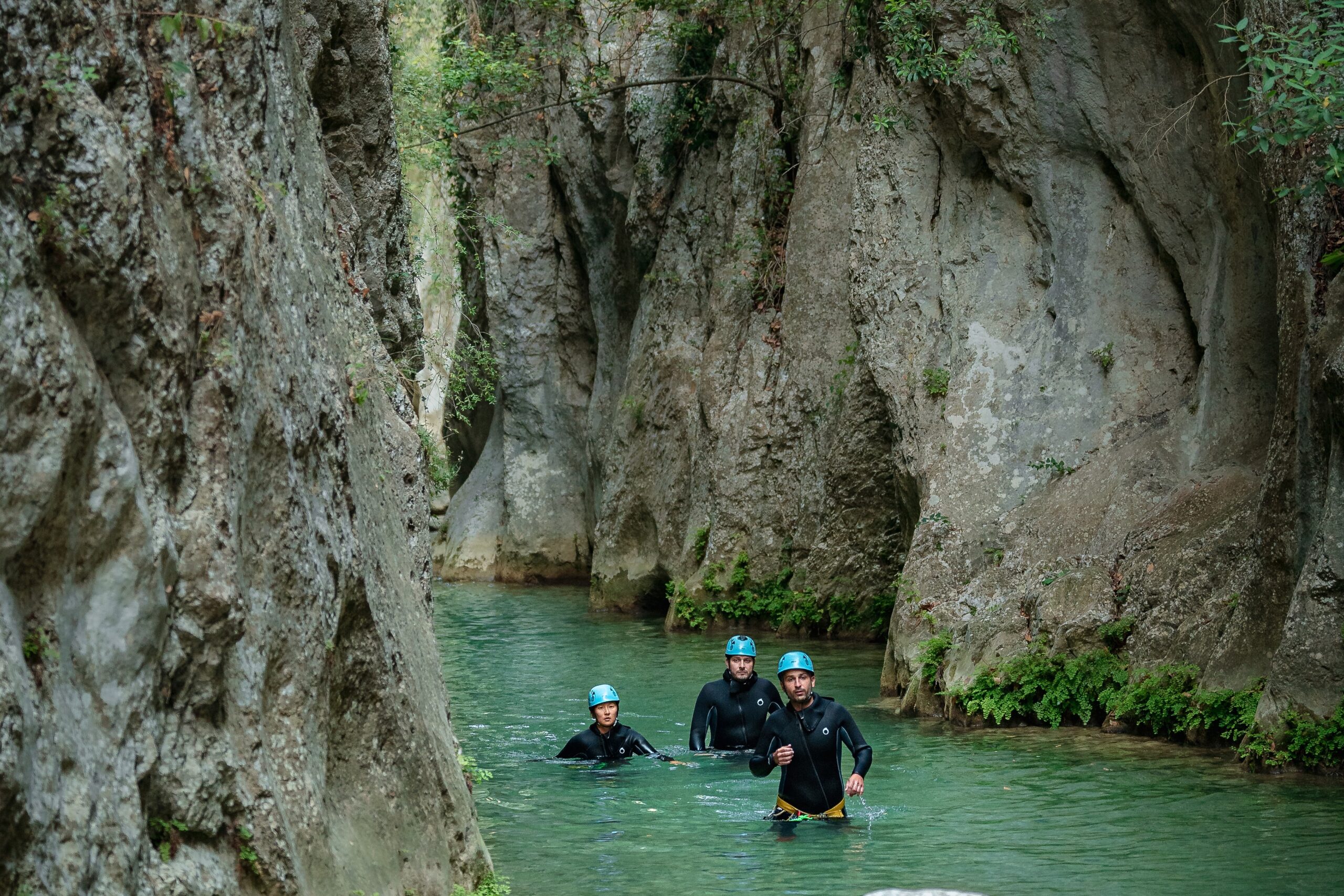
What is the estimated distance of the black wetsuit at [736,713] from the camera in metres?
12.8

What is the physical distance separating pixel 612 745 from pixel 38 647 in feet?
27.9

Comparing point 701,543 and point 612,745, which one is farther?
point 701,543

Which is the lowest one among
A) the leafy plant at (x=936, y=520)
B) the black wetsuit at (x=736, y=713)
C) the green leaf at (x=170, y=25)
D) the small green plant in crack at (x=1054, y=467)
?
the black wetsuit at (x=736, y=713)

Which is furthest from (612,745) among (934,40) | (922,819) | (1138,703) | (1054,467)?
(934,40)

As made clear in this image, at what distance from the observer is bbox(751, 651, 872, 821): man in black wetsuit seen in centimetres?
981

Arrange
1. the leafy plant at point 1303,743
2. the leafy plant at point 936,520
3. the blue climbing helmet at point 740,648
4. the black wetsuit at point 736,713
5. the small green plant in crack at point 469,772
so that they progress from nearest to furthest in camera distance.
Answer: the small green plant in crack at point 469,772
the leafy plant at point 1303,743
the blue climbing helmet at point 740,648
the black wetsuit at point 736,713
the leafy plant at point 936,520

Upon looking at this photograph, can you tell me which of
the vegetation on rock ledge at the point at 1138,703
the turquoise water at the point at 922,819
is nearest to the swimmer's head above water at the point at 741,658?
the turquoise water at the point at 922,819

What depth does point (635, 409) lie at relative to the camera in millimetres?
27484

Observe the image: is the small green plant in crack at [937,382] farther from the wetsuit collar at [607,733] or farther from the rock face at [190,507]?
the rock face at [190,507]

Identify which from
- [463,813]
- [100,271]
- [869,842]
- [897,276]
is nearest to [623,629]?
[897,276]

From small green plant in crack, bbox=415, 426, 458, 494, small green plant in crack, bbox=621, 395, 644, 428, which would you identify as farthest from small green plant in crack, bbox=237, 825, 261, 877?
small green plant in crack, bbox=621, 395, 644, 428

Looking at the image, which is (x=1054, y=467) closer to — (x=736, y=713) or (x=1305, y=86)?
(x=736, y=713)

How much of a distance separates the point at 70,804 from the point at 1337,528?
9.37 m

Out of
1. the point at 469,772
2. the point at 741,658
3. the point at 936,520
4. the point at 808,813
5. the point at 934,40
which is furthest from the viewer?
the point at 934,40
